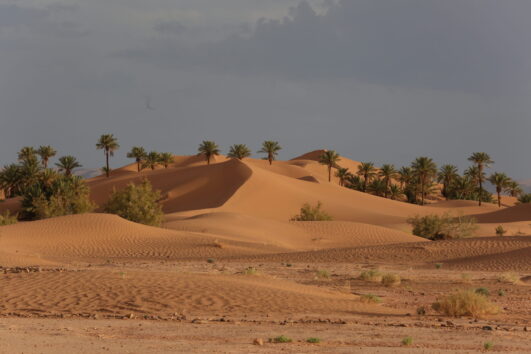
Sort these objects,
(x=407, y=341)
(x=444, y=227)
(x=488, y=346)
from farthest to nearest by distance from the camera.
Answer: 1. (x=444, y=227)
2. (x=407, y=341)
3. (x=488, y=346)

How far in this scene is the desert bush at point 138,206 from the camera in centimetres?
5516

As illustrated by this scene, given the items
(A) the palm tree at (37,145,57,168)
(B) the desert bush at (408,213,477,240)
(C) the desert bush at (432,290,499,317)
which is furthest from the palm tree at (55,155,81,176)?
(C) the desert bush at (432,290,499,317)

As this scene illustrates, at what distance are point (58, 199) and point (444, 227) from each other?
30805 millimetres

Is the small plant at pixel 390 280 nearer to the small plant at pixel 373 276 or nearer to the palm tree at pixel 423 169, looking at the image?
the small plant at pixel 373 276

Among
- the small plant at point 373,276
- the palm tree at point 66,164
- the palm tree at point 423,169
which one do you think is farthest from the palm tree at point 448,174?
the small plant at point 373,276

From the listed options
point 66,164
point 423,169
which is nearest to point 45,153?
point 66,164

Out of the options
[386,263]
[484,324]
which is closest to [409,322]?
[484,324]

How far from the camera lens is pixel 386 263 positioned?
34594mm

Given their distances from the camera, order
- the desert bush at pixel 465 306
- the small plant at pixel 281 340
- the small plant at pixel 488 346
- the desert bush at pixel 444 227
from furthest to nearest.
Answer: the desert bush at pixel 444 227, the desert bush at pixel 465 306, the small plant at pixel 281 340, the small plant at pixel 488 346

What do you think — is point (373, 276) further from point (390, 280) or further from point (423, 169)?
point (423, 169)

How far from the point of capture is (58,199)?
199 ft

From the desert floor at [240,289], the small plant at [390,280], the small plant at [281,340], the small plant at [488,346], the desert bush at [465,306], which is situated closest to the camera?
the small plant at [488,346]

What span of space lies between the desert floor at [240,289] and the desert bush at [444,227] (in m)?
2.26

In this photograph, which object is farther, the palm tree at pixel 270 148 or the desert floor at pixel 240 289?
the palm tree at pixel 270 148
